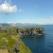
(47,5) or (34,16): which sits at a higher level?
(47,5)

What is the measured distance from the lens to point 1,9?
2.08m

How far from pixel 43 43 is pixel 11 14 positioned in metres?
0.56

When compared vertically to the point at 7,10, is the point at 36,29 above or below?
below

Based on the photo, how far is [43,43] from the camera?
2.03 m

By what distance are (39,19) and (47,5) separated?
21 cm

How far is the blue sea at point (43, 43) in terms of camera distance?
6.60 feet

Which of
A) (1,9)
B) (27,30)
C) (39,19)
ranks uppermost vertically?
(1,9)

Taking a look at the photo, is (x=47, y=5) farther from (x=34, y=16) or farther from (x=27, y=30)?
(x=27, y=30)

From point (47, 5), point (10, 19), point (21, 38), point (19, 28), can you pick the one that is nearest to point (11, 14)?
point (10, 19)

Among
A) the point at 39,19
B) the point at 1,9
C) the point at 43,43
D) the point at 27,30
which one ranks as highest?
the point at 1,9

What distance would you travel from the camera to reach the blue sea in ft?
6.60

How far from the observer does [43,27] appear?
2057 mm

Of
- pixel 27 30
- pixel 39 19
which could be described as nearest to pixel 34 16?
pixel 39 19

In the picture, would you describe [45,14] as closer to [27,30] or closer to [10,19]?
[27,30]
